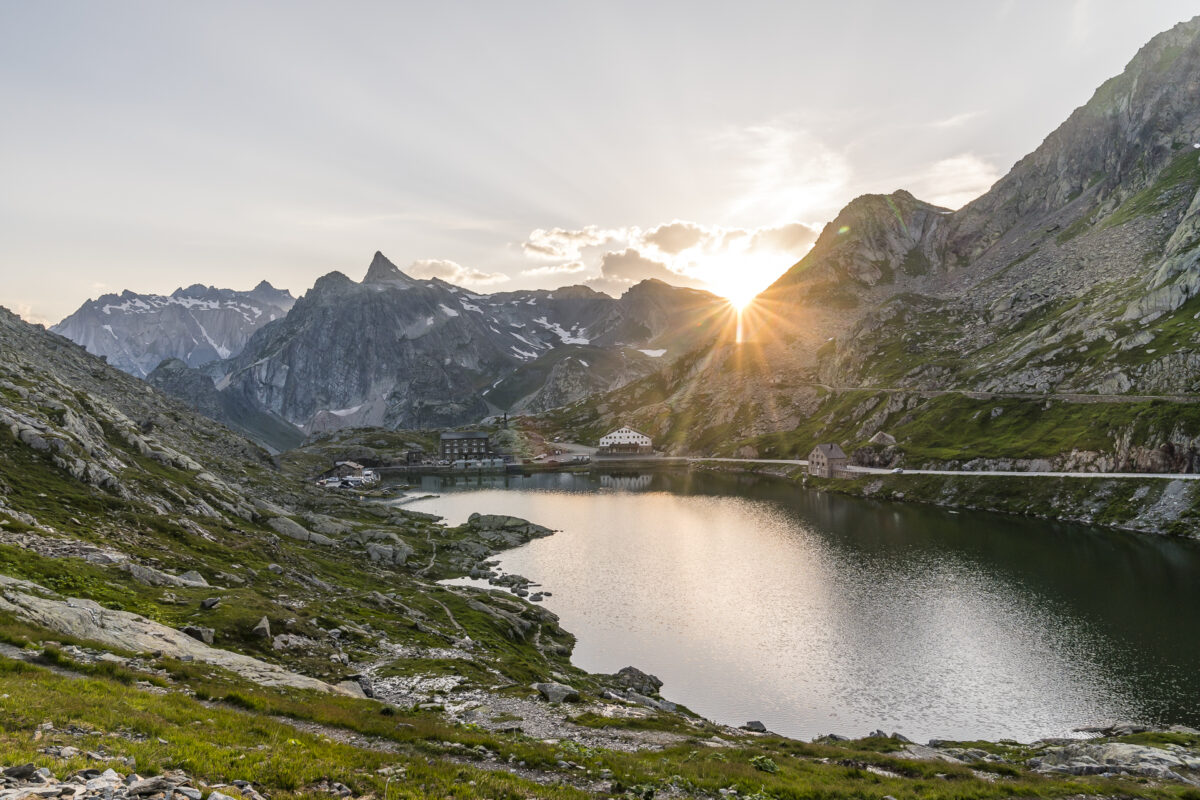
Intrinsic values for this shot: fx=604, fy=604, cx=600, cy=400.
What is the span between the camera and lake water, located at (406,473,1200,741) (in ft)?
159

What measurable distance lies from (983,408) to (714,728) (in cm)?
16764

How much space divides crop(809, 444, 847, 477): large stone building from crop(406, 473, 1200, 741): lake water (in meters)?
46.4

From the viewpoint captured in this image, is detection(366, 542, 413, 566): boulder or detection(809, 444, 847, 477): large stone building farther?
detection(809, 444, 847, 477): large stone building

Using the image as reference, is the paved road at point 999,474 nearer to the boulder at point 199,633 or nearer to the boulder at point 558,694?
the boulder at point 558,694

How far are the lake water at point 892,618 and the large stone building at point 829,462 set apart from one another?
46350 millimetres

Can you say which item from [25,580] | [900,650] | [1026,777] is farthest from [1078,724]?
[25,580]

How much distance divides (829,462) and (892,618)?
110499 mm

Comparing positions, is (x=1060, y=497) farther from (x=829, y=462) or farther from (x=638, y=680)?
(x=638, y=680)

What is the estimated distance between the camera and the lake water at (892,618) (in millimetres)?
48438

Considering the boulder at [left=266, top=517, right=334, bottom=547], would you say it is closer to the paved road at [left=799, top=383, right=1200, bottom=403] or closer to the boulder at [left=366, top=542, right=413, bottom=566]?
the boulder at [left=366, top=542, right=413, bottom=566]

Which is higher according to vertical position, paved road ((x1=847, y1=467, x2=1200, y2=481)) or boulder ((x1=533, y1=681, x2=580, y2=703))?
paved road ((x1=847, y1=467, x2=1200, y2=481))

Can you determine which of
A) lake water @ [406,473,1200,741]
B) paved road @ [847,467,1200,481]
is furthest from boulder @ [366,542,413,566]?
paved road @ [847,467,1200,481]

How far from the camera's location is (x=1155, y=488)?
360ft

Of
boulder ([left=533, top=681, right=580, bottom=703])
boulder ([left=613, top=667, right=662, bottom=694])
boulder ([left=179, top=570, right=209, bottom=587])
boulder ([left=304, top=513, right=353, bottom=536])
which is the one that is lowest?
boulder ([left=613, top=667, right=662, bottom=694])
